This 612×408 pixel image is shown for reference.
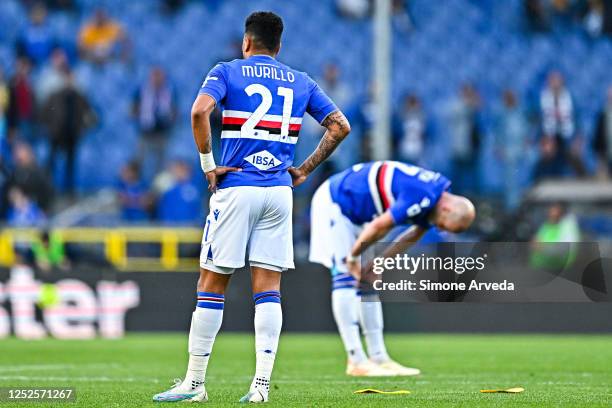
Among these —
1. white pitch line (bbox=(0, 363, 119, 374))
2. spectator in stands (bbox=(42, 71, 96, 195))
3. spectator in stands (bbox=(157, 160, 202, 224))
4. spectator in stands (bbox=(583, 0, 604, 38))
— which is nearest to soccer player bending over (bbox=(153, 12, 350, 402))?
white pitch line (bbox=(0, 363, 119, 374))

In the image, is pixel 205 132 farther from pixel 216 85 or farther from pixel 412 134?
pixel 412 134

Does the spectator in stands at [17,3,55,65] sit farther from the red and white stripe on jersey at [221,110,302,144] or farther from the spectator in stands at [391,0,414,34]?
the red and white stripe on jersey at [221,110,302,144]

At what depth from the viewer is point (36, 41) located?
21.3m

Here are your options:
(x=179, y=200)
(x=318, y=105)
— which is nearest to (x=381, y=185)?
(x=318, y=105)

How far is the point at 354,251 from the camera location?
9.89 meters

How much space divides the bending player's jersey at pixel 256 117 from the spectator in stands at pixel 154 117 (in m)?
13.1

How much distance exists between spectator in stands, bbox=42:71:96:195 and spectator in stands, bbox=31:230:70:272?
8.15 feet

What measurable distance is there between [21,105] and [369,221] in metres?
11.2

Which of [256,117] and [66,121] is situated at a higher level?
[66,121]

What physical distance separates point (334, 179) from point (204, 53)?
11.8 metres

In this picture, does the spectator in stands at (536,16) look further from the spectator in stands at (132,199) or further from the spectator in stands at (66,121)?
the spectator in stands at (66,121)

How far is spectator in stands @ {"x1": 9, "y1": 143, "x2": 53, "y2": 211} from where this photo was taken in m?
18.9

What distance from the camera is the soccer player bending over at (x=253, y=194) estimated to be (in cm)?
715

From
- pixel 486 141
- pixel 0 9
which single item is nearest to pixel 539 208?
pixel 486 141
